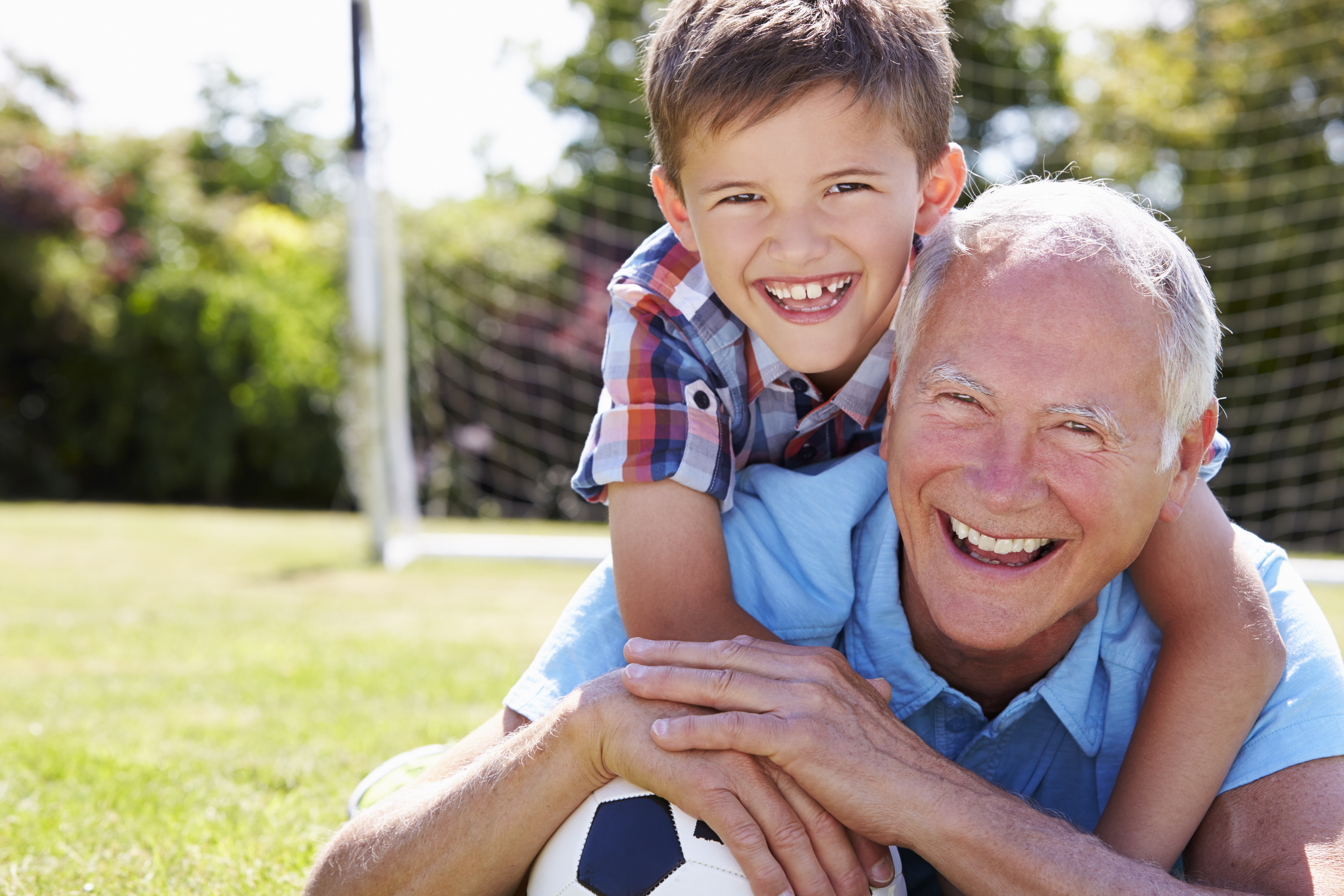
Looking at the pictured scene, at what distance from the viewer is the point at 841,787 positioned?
70.6 inches

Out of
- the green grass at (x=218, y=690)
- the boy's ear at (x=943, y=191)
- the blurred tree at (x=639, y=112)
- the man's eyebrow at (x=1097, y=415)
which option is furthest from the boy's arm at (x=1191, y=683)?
the blurred tree at (x=639, y=112)

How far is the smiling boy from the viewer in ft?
6.64

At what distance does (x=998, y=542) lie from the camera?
202 centimetres

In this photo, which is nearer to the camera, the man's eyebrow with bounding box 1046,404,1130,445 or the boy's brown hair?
the man's eyebrow with bounding box 1046,404,1130,445

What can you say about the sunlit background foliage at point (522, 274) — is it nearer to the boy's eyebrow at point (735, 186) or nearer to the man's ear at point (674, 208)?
the man's ear at point (674, 208)

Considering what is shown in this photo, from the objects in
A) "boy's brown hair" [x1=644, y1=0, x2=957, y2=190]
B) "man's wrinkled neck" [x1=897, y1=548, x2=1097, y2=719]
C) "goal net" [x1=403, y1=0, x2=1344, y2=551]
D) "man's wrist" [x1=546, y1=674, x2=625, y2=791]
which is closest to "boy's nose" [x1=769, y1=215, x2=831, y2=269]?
"boy's brown hair" [x1=644, y1=0, x2=957, y2=190]

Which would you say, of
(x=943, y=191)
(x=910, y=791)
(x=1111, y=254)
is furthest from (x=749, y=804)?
(x=943, y=191)

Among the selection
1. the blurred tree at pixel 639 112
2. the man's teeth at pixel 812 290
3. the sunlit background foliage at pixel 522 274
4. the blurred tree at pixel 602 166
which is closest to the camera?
the man's teeth at pixel 812 290

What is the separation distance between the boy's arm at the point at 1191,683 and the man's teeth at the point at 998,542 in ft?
0.94

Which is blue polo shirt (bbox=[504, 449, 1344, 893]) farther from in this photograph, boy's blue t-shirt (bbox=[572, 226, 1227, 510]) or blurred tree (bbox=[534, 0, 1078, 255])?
blurred tree (bbox=[534, 0, 1078, 255])

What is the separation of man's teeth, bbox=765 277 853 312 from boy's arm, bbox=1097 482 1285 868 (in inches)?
31.9

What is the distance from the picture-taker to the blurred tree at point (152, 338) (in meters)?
14.3

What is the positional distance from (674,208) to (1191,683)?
A: 150 cm

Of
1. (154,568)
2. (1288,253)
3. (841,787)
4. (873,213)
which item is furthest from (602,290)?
(841,787)
